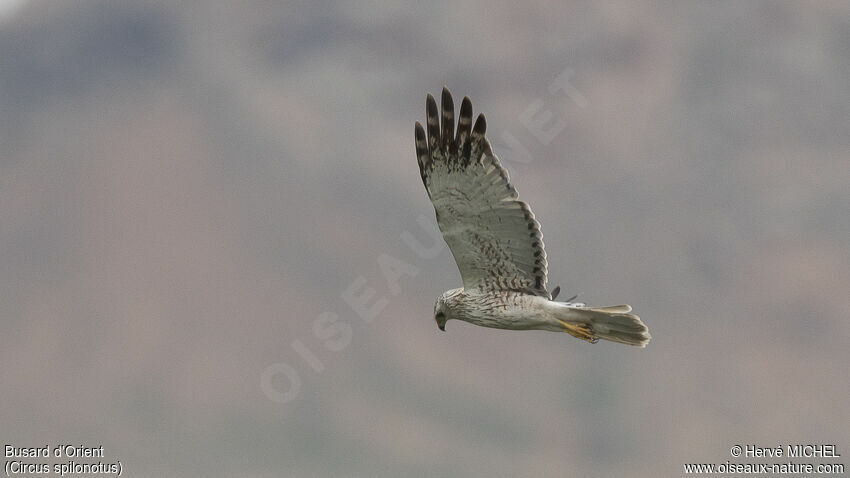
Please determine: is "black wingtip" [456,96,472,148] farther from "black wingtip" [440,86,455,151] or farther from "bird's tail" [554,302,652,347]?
"bird's tail" [554,302,652,347]

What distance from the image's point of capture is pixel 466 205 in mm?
13555

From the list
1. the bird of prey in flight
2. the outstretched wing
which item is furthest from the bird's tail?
the outstretched wing

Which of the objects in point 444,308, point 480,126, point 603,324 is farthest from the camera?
point 444,308

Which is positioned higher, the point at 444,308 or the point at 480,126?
the point at 480,126

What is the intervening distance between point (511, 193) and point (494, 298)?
5.04 ft

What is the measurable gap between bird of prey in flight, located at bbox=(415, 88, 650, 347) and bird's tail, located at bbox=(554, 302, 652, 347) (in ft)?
0.04

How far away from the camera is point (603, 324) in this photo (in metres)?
13.9

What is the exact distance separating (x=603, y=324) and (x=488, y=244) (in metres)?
1.75

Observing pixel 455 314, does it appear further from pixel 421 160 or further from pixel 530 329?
pixel 421 160

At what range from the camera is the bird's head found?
47.5 feet

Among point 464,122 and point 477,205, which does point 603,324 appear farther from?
point 464,122

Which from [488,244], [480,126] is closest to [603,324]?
[488,244]

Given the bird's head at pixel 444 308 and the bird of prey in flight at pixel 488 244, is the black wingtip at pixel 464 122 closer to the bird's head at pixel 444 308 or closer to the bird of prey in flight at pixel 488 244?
the bird of prey in flight at pixel 488 244

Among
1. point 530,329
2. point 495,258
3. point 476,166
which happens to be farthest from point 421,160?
point 530,329
